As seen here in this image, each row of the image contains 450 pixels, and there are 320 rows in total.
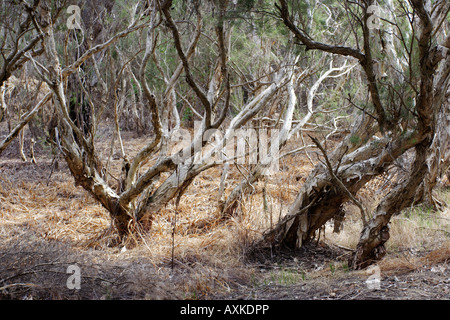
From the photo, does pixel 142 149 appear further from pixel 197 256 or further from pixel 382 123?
pixel 382 123

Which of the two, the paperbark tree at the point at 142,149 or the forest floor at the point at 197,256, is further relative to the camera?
the paperbark tree at the point at 142,149

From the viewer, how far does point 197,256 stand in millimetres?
5016

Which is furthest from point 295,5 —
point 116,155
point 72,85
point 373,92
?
point 116,155

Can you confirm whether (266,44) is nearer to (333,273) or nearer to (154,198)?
(154,198)

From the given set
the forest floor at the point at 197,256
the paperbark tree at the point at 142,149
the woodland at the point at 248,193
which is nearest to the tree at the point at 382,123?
the woodland at the point at 248,193

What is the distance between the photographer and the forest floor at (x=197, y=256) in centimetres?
372

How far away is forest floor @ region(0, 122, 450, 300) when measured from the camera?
3.72 meters

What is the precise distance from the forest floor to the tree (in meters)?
0.29

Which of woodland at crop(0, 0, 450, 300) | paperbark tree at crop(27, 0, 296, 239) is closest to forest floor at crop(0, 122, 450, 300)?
woodland at crop(0, 0, 450, 300)

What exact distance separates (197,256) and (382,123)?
2386mm

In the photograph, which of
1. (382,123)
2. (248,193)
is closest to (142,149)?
(248,193)

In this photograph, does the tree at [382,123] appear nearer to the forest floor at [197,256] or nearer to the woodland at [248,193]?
the woodland at [248,193]

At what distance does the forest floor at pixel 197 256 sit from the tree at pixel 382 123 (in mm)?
293

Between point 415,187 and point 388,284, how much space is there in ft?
3.12
